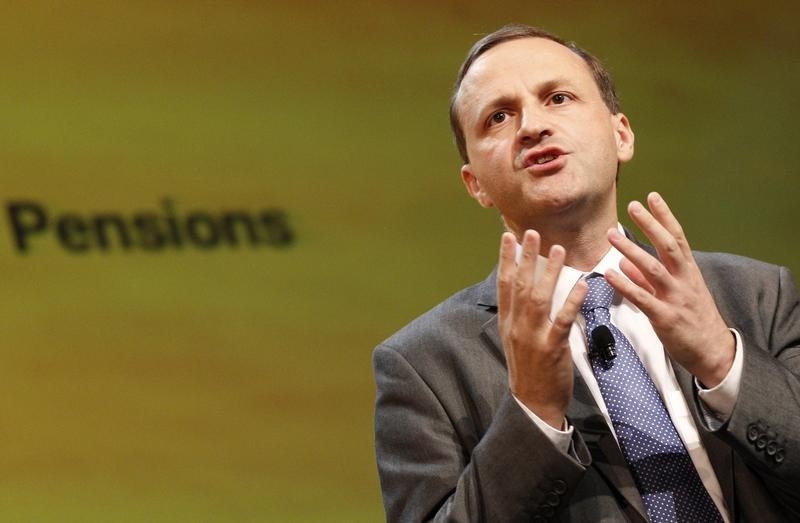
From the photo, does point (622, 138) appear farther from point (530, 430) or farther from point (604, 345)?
point (530, 430)

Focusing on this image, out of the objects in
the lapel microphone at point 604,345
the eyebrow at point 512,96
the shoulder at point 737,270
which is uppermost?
the eyebrow at point 512,96

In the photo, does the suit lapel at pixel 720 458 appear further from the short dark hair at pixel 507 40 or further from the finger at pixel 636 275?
the short dark hair at pixel 507 40

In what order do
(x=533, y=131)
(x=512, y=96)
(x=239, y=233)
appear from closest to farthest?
(x=533, y=131), (x=512, y=96), (x=239, y=233)

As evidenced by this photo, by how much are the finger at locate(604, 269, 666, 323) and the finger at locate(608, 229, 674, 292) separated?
1.2 inches

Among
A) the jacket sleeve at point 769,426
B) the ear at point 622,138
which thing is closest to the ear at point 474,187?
the ear at point 622,138

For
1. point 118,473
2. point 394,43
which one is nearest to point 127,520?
point 118,473

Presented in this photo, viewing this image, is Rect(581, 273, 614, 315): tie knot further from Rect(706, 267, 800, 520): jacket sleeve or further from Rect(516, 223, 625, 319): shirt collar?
Rect(706, 267, 800, 520): jacket sleeve

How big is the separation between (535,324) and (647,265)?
21cm

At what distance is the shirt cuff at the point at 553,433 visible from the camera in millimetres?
1890

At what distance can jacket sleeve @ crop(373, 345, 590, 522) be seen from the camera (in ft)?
6.21

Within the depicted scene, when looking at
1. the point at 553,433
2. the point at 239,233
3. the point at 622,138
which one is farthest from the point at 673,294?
the point at 239,233

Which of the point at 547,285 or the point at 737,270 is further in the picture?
the point at 737,270

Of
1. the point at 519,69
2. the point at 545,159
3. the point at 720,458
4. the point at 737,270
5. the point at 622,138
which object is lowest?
the point at 720,458

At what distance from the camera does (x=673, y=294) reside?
73.8 inches
